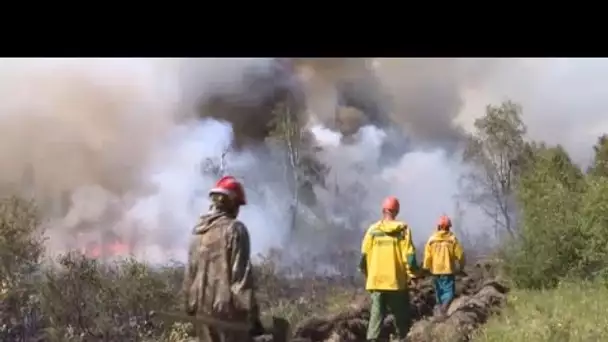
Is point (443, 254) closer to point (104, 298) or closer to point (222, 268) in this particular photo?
point (222, 268)

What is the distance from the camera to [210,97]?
3.13 meters

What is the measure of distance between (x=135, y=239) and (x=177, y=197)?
189mm

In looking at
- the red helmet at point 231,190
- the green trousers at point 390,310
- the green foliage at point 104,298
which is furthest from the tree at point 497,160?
the green foliage at point 104,298

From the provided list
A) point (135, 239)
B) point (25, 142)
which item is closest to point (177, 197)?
point (135, 239)

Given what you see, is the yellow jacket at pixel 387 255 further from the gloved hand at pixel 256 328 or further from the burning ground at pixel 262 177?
the gloved hand at pixel 256 328

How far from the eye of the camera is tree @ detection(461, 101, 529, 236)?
10.1ft

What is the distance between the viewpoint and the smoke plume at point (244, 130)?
3.07 metres

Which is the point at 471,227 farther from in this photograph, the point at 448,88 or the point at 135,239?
the point at 135,239

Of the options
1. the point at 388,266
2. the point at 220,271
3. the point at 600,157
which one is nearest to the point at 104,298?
the point at 220,271

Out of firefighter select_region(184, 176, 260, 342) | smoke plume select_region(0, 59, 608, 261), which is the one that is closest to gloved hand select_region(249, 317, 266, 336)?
firefighter select_region(184, 176, 260, 342)

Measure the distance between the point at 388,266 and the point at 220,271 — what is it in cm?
52

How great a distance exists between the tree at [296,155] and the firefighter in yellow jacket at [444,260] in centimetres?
40

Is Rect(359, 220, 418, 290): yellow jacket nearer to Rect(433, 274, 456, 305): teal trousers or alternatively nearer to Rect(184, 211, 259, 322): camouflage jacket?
Rect(433, 274, 456, 305): teal trousers
